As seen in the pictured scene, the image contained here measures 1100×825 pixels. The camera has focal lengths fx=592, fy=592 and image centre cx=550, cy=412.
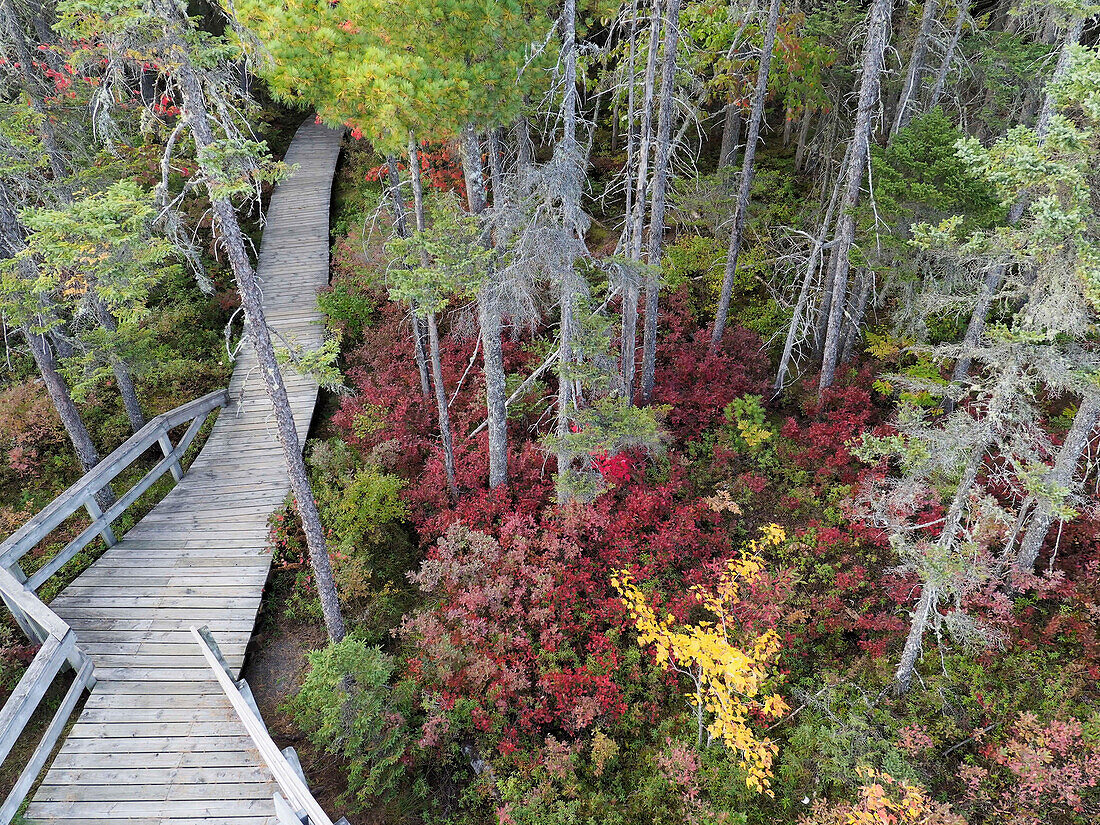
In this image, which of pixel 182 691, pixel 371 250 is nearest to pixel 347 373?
pixel 371 250

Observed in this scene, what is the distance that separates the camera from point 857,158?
11125 millimetres

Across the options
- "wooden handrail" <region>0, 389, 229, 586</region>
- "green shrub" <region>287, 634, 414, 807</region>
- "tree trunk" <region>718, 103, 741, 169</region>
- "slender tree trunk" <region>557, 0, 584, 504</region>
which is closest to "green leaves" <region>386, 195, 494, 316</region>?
"slender tree trunk" <region>557, 0, 584, 504</region>

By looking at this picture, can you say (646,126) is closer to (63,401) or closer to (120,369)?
(120,369)

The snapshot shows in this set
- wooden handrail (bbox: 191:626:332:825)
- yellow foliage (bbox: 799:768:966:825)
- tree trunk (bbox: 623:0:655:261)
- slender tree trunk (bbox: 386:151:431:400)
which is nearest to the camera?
wooden handrail (bbox: 191:626:332:825)

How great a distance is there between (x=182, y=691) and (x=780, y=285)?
51.5 feet

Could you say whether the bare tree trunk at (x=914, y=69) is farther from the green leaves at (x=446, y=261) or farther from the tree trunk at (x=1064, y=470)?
the green leaves at (x=446, y=261)

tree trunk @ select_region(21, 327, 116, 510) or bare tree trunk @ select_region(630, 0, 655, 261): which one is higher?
bare tree trunk @ select_region(630, 0, 655, 261)

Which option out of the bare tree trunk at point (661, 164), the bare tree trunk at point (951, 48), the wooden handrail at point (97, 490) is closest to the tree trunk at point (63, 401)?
the wooden handrail at point (97, 490)

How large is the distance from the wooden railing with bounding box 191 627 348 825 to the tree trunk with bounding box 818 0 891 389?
12.1 m

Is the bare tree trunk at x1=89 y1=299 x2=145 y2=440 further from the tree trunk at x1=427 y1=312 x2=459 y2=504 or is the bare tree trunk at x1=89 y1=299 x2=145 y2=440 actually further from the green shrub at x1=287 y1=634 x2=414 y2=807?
the green shrub at x1=287 y1=634 x2=414 y2=807

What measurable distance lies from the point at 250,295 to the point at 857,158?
10.7 meters

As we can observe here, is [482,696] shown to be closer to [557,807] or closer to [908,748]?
[557,807]

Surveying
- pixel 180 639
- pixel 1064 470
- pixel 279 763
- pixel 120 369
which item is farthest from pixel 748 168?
pixel 120 369

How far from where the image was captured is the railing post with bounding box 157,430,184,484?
471 inches
